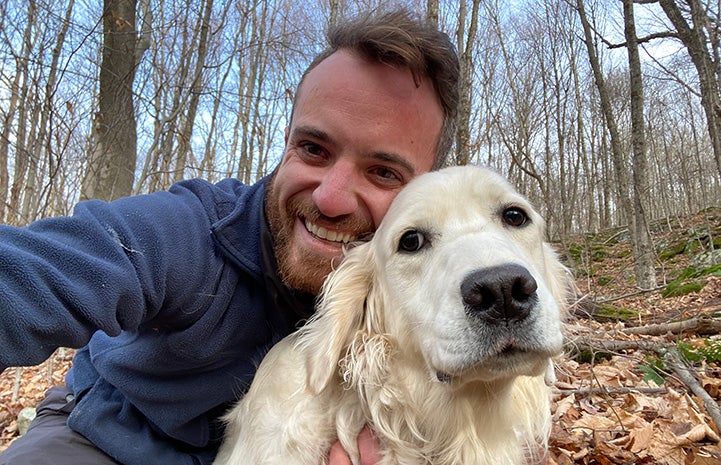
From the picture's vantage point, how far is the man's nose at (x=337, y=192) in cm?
207

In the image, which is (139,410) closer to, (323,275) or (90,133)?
(323,275)

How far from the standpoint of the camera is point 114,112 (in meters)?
5.97

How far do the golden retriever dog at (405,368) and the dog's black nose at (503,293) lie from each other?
0.15 metres

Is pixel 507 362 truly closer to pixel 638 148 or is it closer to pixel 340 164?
pixel 340 164

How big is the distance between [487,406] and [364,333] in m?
0.57

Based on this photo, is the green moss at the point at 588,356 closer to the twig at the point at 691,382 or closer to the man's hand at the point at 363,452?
the twig at the point at 691,382

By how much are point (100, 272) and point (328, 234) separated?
42.1 inches

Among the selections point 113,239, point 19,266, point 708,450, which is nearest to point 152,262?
point 113,239

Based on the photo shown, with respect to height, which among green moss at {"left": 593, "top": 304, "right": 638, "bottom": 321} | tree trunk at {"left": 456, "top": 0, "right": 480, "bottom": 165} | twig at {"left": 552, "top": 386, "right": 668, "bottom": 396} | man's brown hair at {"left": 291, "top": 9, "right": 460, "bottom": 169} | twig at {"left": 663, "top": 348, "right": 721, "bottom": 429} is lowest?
twig at {"left": 552, "top": 386, "right": 668, "bottom": 396}

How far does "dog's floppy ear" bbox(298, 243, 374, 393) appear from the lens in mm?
1830

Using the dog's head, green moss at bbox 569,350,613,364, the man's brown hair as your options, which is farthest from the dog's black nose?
green moss at bbox 569,350,613,364

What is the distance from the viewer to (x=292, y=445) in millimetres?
1754

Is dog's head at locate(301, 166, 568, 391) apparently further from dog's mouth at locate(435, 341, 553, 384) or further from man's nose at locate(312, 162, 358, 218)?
man's nose at locate(312, 162, 358, 218)

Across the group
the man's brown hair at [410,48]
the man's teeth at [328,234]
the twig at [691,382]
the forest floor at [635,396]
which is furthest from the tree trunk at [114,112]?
the twig at [691,382]
